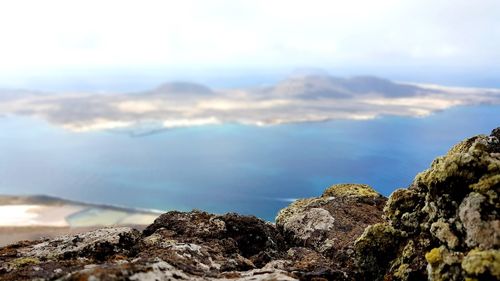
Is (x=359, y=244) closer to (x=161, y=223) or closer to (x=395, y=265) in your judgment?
(x=395, y=265)

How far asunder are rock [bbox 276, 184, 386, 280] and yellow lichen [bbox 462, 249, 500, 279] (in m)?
3.25

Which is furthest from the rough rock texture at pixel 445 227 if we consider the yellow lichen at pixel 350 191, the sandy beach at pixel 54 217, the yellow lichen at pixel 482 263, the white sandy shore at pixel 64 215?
the white sandy shore at pixel 64 215

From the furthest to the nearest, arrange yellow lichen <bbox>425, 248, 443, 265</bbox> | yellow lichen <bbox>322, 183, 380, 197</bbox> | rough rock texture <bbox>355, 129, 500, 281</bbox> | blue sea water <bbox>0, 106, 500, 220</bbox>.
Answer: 1. blue sea water <bbox>0, 106, 500, 220</bbox>
2. yellow lichen <bbox>322, 183, 380, 197</bbox>
3. yellow lichen <bbox>425, 248, 443, 265</bbox>
4. rough rock texture <bbox>355, 129, 500, 281</bbox>

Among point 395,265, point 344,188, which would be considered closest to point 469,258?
point 395,265

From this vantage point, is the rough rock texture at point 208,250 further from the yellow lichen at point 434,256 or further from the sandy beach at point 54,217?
the sandy beach at point 54,217

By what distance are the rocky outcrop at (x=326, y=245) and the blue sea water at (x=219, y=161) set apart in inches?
2743

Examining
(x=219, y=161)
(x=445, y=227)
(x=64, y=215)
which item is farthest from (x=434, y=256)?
(x=219, y=161)

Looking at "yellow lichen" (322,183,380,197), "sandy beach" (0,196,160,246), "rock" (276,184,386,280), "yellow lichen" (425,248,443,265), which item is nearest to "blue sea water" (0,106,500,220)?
"sandy beach" (0,196,160,246)

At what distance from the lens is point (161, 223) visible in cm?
1286

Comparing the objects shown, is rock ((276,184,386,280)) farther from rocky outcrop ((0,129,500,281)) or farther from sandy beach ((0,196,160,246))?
sandy beach ((0,196,160,246))

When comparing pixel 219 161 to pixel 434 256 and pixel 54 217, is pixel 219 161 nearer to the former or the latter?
pixel 54 217

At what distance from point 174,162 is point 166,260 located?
12582 cm

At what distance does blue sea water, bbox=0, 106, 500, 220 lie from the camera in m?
100

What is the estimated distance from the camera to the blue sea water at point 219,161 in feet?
329
